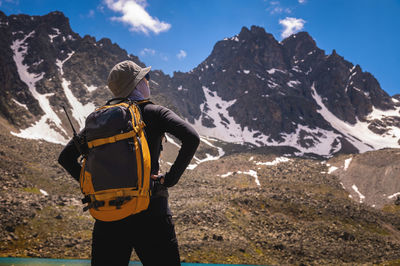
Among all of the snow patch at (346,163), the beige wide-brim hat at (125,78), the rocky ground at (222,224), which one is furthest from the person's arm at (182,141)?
the snow patch at (346,163)

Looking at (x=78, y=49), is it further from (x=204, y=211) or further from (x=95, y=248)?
(x=95, y=248)

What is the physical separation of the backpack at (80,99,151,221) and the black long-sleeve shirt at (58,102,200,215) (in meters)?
0.19

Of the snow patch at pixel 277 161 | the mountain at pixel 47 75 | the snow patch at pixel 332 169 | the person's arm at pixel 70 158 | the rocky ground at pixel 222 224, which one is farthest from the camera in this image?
the snow patch at pixel 277 161

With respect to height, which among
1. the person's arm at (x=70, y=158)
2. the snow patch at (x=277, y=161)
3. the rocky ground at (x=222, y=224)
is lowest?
the rocky ground at (x=222, y=224)

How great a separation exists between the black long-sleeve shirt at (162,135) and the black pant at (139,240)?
0.55 ft

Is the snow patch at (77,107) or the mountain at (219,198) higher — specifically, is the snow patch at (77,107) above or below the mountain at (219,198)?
above

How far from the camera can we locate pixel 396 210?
73375mm

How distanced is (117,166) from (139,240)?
0.92 meters

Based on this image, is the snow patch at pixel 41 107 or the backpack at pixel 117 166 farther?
the snow patch at pixel 41 107

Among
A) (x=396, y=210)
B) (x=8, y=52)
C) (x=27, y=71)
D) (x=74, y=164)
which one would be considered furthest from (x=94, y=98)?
(x=74, y=164)

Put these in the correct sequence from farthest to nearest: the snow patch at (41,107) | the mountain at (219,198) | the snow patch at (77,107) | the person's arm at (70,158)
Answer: the snow patch at (77,107) → the snow patch at (41,107) → the mountain at (219,198) → the person's arm at (70,158)

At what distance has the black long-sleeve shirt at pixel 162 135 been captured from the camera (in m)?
3.41

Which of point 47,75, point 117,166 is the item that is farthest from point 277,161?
point 117,166

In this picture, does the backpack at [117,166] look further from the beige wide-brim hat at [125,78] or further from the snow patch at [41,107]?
the snow patch at [41,107]
